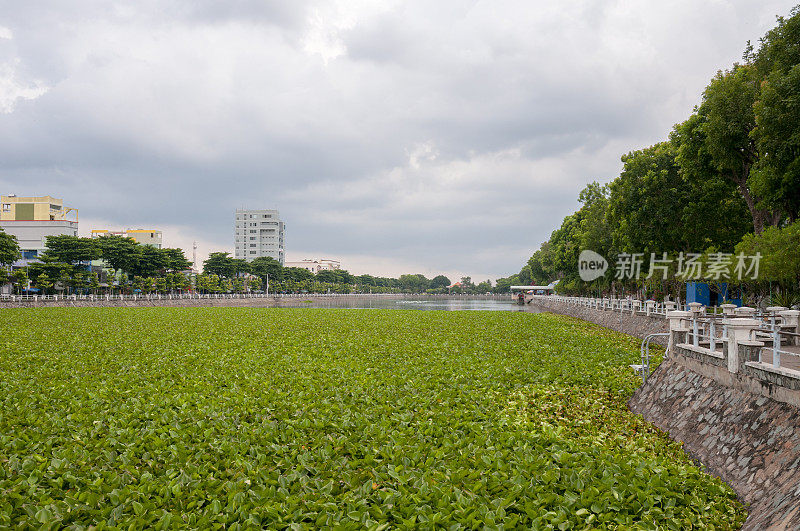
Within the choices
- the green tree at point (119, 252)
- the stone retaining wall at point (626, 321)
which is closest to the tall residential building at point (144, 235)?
the green tree at point (119, 252)

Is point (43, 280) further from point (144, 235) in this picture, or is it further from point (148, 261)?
point (144, 235)

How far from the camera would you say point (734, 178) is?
70.5 ft

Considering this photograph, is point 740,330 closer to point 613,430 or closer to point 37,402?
point 613,430

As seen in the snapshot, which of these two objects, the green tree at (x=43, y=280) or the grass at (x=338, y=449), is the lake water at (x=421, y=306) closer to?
the green tree at (x=43, y=280)

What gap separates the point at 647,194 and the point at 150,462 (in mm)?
26617

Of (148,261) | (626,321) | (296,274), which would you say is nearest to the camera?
(626,321)

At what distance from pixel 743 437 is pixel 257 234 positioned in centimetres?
17654

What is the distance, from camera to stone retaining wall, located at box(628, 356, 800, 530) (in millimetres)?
5234

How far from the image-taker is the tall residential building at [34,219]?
83750mm

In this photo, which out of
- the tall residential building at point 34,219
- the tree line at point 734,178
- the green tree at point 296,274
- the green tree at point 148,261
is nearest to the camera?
the tree line at point 734,178

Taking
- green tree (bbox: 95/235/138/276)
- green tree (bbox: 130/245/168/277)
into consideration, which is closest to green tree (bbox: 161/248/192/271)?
green tree (bbox: 130/245/168/277)

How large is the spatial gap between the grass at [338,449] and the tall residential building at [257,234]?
162 meters

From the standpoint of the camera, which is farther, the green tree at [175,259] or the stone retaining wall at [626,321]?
the green tree at [175,259]

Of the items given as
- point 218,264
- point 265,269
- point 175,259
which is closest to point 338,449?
point 175,259
